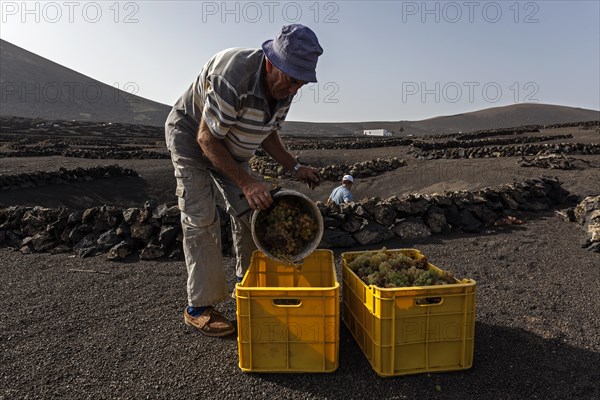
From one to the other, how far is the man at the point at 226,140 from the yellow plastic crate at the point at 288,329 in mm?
677

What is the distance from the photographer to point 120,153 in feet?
96.2

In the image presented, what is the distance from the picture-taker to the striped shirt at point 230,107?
3.40 meters

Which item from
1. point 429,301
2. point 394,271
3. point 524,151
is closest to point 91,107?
point 524,151

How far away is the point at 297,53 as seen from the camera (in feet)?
10.5

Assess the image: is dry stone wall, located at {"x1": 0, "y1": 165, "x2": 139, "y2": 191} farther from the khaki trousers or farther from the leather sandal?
the leather sandal

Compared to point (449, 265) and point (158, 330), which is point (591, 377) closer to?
point (449, 265)

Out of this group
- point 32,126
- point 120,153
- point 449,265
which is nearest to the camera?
point 449,265

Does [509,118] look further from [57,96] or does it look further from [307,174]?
[307,174]

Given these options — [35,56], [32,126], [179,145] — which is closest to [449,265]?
[179,145]

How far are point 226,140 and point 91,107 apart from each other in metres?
133

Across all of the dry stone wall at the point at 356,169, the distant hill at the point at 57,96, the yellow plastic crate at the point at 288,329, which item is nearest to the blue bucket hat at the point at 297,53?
the yellow plastic crate at the point at 288,329

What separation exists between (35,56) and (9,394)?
522 ft

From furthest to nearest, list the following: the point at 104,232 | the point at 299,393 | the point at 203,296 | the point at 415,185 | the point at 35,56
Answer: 1. the point at 35,56
2. the point at 415,185
3. the point at 104,232
4. the point at 203,296
5. the point at 299,393

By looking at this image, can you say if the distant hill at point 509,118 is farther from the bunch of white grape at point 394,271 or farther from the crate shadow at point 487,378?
the crate shadow at point 487,378
